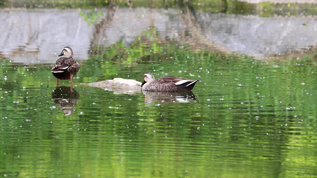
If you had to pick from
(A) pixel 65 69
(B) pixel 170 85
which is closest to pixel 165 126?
(B) pixel 170 85

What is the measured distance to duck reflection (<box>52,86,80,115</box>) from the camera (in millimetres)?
14758

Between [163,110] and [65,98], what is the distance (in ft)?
10.6

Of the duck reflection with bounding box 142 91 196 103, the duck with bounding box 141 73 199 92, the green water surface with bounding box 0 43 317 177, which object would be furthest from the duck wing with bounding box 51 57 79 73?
the duck reflection with bounding box 142 91 196 103

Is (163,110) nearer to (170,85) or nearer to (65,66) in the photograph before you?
(170,85)

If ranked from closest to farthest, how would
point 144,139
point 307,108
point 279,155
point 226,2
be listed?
point 279,155 < point 144,139 < point 307,108 < point 226,2

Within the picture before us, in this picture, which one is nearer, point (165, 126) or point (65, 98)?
point (165, 126)

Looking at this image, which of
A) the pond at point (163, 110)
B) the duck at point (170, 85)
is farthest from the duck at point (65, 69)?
the duck at point (170, 85)

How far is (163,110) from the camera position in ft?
47.3

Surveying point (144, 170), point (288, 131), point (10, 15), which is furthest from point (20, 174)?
point (10, 15)

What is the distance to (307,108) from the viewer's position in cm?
1452

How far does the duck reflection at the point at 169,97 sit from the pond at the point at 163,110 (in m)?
0.03

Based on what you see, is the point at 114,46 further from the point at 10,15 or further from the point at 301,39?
the point at 10,15

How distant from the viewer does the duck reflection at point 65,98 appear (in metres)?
14.8

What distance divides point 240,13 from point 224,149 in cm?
3233
